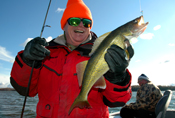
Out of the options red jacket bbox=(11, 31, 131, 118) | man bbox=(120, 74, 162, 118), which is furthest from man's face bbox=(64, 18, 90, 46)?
man bbox=(120, 74, 162, 118)

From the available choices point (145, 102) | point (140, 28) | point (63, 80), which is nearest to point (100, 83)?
point (63, 80)

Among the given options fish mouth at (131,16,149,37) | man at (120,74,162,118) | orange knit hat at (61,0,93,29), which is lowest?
man at (120,74,162,118)

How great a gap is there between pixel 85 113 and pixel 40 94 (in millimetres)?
1185

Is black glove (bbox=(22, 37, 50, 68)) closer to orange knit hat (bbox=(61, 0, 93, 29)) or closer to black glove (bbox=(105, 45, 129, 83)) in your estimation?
black glove (bbox=(105, 45, 129, 83))

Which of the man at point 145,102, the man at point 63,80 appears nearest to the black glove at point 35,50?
the man at point 63,80

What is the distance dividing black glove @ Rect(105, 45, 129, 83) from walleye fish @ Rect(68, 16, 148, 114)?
86 millimetres

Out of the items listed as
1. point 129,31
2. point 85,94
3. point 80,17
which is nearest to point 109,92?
point 85,94

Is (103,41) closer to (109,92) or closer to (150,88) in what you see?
(109,92)

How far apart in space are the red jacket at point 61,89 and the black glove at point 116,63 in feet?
0.50

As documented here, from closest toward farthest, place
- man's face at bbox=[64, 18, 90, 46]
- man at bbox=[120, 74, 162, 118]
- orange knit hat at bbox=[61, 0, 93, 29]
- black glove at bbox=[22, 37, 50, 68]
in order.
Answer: black glove at bbox=[22, 37, 50, 68]
man's face at bbox=[64, 18, 90, 46]
orange knit hat at bbox=[61, 0, 93, 29]
man at bbox=[120, 74, 162, 118]

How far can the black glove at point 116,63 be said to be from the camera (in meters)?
2.35

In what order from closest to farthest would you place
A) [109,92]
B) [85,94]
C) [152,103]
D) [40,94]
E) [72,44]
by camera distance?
1. [85,94]
2. [109,92]
3. [40,94]
4. [72,44]
5. [152,103]

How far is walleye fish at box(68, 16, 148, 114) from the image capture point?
2277 millimetres

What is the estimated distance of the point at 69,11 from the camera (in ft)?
13.5
